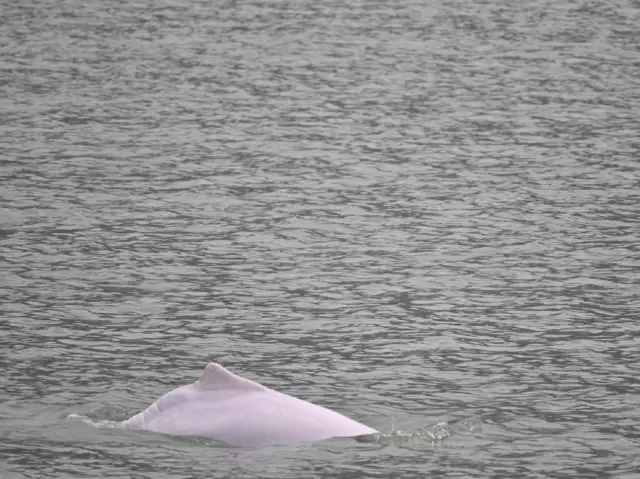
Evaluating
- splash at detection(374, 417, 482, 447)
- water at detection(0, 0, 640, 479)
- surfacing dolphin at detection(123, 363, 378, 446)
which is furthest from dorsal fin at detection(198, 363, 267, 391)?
splash at detection(374, 417, 482, 447)

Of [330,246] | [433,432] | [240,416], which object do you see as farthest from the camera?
[330,246]

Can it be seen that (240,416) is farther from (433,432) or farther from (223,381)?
(433,432)

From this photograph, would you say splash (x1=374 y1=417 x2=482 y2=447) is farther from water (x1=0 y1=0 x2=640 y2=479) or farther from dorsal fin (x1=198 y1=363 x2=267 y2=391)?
dorsal fin (x1=198 y1=363 x2=267 y2=391)

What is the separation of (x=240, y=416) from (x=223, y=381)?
43cm

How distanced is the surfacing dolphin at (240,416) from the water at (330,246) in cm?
24

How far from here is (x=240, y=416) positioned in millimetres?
16062

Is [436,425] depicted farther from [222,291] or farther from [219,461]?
[222,291]

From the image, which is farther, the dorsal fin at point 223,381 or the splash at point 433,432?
the splash at point 433,432

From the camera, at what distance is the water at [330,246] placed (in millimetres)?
16875

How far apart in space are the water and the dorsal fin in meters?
→ 0.65

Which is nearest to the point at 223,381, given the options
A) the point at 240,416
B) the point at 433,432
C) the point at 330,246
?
the point at 240,416

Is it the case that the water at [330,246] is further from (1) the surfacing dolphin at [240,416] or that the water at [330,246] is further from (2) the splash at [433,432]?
(1) the surfacing dolphin at [240,416]

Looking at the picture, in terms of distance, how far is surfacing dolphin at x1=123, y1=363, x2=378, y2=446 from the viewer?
1591 centimetres

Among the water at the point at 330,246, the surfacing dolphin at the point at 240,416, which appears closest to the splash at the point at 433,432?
the water at the point at 330,246
